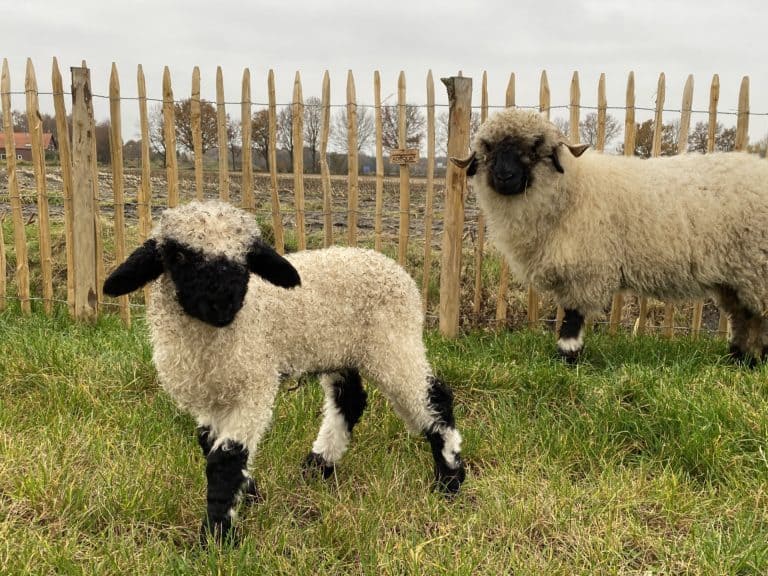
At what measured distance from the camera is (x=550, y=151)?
15.6ft

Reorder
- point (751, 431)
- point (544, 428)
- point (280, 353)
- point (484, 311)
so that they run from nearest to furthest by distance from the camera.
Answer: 1. point (280, 353)
2. point (751, 431)
3. point (544, 428)
4. point (484, 311)

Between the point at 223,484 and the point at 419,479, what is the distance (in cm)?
113

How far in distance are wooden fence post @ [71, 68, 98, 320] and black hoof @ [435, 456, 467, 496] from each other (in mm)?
4147

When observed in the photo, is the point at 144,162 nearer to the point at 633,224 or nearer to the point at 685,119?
the point at 633,224

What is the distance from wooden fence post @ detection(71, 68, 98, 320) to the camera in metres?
5.72

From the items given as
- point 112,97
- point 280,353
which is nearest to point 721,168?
point 280,353

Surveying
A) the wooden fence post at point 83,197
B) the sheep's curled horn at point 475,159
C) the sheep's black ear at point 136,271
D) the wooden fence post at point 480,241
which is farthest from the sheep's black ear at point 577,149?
the wooden fence post at point 83,197

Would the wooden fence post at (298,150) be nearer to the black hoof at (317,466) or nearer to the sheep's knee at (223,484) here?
the black hoof at (317,466)

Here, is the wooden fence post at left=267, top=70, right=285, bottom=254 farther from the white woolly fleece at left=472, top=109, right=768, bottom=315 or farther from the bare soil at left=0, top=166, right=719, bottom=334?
the white woolly fleece at left=472, top=109, right=768, bottom=315

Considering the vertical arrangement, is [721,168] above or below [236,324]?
above

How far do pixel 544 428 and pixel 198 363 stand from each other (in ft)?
7.09

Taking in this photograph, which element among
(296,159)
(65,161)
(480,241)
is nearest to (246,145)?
(296,159)

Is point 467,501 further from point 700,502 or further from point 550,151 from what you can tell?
point 550,151

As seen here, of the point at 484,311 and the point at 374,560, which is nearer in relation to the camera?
the point at 374,560
